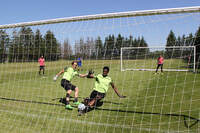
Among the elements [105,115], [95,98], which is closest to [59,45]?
[95,98]

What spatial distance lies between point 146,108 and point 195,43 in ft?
7.70

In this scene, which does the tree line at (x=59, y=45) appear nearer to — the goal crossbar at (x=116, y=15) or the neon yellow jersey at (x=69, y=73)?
the goal crossbar at (x=116, y=15)

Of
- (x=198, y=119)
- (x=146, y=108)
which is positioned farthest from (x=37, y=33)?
(x=198, y=119)

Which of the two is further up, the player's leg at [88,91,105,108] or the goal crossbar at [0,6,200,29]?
the goal crossbar at [0,6,200,29]

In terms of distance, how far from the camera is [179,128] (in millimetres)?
3801

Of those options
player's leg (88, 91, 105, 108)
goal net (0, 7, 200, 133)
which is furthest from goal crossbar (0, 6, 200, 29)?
player's leg (88, 91, 105, 108)

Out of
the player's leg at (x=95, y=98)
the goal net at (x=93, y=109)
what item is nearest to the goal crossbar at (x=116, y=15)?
the goal net at (x=93, y=109)

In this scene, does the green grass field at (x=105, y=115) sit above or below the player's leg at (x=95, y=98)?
below

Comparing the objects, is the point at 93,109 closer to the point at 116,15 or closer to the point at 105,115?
the point at 105,115

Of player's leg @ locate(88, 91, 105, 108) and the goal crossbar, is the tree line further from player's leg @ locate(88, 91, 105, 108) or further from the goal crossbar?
player's leg @ locate(88, 91, 105, 108)

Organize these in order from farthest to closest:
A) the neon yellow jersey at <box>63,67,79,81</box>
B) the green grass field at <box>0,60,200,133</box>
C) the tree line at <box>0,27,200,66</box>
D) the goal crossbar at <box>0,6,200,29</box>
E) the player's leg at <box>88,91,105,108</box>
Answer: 1. the neon yellow jersey at <box>63,67,79,81</box>
2. the player's leg at <box>88,91,105,108</box>
3. the tree line at <box>0,27,200,66</box>
4. the green grass field at <box>0,60,200,133</box>
5. the goal crossbar at <box>0,6,200,29</box>

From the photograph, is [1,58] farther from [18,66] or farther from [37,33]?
[37,33]

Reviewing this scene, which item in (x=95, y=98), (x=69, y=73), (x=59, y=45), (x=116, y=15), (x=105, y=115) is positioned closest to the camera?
(x=116, y=15)

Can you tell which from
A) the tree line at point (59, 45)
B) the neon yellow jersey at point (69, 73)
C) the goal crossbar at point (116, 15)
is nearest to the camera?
the goal crossbar at point (116, 15)
